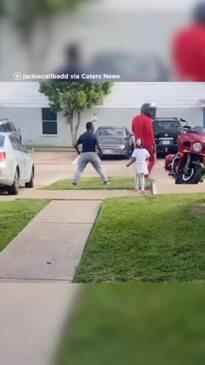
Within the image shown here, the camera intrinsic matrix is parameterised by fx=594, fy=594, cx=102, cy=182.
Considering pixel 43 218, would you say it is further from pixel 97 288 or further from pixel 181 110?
pixel 181 110

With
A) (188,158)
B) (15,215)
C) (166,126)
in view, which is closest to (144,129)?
(166,126)

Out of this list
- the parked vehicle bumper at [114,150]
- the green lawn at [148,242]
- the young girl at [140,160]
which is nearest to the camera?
the young girl at [140,160]

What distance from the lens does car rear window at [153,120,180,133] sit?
4.25 metres

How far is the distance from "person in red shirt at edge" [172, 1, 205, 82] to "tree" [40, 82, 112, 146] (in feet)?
1.51

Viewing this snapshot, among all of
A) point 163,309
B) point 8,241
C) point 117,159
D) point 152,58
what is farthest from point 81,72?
point 8,241

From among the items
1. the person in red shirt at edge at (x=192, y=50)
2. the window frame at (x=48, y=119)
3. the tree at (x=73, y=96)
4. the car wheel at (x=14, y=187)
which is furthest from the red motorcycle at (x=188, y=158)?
the car wheel at (x=14, y=187)

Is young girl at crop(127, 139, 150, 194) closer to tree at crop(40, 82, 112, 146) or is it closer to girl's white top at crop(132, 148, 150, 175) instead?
girl's white top at crop(132, 148, 150, 175)

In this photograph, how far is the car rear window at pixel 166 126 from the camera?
4.25m

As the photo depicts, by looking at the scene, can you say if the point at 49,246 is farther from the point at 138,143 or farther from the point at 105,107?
the point at 105,107

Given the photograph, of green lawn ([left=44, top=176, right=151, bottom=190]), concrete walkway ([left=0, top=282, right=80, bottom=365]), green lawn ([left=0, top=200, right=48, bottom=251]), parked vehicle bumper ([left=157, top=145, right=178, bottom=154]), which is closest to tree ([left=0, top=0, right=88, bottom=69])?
A: concrete walkway ([left=0, top=282, right=80, bottom=365])

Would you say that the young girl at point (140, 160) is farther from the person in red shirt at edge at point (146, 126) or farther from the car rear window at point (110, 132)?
the car rear window at point (110, 132)

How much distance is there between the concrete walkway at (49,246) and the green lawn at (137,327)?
1.67 feet

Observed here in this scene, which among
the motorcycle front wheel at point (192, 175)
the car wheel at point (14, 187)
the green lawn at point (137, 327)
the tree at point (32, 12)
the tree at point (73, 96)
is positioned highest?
the tree at point (32, 12)

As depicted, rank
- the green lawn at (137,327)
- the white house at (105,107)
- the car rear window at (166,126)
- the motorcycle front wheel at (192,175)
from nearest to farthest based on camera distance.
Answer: the green lawn at (137,327), the white house at (105,107), the car rear window at (166,126), the motorcycle front wheel at (192,175)
